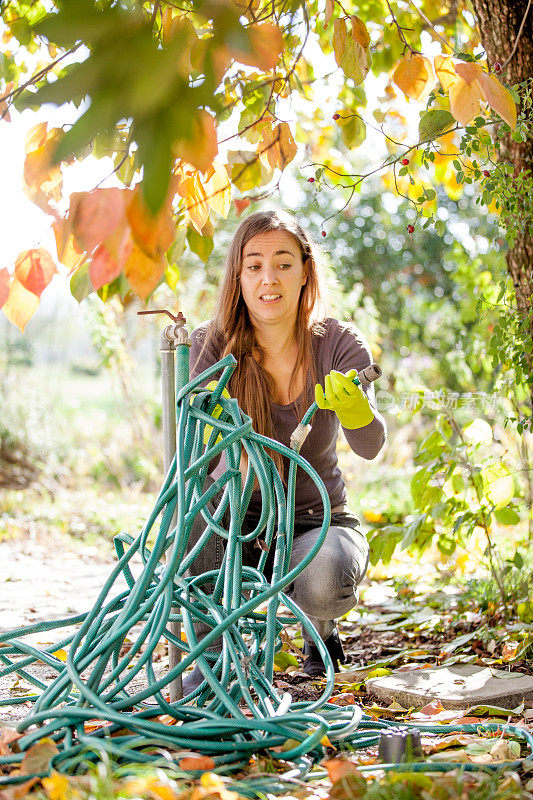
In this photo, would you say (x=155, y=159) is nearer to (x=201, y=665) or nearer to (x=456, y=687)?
(x=201, y=665)

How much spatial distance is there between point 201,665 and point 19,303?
0.59 metres

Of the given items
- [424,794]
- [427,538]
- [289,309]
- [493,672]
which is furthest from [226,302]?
[424,794]

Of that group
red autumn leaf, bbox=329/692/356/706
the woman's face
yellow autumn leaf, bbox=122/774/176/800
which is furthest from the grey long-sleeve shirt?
yellow autumn leaf, bbox=122/774/176/800

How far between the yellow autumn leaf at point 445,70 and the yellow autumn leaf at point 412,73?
0.11 ft

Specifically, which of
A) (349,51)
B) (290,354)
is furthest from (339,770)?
(349,51)

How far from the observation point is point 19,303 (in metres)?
Answer: 1.10

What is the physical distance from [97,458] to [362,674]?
12.3 feet

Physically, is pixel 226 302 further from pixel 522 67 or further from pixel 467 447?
pixel 522 67

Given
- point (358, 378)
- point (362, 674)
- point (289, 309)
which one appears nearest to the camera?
point (358, 378)

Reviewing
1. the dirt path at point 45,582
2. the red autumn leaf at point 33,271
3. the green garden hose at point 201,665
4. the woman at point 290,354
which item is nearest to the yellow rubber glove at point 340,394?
the green garden hose at point 201,665

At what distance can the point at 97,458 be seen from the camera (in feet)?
17.5

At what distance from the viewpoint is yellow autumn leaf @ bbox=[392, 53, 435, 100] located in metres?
1.58

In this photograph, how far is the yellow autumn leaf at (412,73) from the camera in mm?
1581

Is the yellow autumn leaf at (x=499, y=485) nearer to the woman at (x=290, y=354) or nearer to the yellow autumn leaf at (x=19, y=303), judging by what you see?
the woman at (x=290, y=354)
